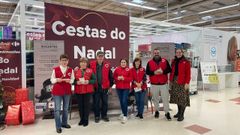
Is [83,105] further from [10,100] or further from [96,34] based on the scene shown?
[96,34]

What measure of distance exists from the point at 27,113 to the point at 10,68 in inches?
40.2

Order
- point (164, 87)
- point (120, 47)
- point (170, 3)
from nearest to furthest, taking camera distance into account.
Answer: point (164, 87) < point (120, 47) < point (170, 3)

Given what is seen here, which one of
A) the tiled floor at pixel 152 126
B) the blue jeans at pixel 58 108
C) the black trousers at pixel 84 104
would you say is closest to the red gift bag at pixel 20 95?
the tiled floor at pixel 152 126

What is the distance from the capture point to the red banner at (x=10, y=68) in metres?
3.94

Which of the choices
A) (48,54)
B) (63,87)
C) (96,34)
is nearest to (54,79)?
(63,87)

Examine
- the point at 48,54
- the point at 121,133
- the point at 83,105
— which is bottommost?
the point at 121,133

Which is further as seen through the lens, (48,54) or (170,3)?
(170,3)

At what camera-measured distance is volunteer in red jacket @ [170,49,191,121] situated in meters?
3.80

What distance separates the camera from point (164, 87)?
13.1 ft

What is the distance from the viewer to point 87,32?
15.4 feet

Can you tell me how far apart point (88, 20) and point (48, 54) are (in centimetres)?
126

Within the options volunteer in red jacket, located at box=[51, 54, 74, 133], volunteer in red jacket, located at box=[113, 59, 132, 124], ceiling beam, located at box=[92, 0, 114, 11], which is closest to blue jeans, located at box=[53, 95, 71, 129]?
volunteer in red jacket, located at box=[51, 54, 74, 133]

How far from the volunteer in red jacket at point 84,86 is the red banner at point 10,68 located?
4.58 ft

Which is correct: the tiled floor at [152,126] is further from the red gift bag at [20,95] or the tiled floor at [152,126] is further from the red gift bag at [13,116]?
the red gift bag at [20,95]
